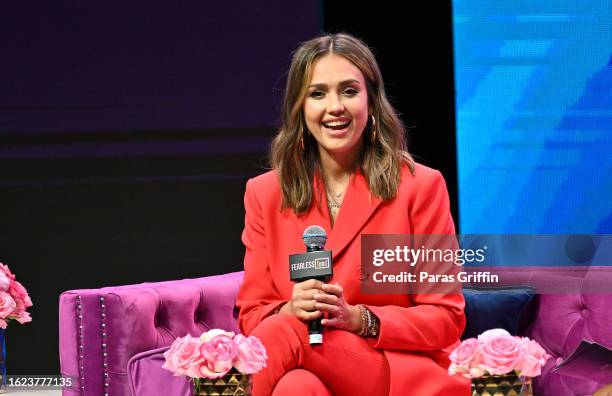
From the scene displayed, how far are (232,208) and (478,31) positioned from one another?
4.65 feet

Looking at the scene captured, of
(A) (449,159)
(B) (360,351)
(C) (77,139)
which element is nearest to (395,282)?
(B) (360,351)

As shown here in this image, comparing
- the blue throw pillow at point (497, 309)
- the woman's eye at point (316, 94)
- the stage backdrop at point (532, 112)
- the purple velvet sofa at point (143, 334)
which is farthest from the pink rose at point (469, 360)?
the stage backdrop at point (532, 112)

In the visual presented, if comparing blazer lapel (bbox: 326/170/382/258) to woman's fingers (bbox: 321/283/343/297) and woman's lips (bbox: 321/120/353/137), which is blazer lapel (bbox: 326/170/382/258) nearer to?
woman's lips (bbox: 321/120/353/137)

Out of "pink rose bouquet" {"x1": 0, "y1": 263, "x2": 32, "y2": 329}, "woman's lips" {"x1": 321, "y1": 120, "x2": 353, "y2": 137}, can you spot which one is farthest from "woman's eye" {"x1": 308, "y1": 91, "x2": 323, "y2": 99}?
"pink rose bouquet" {"x1": 0, "y1": 263, "x2": 32, "y2": 329}

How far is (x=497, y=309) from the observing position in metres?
3.15

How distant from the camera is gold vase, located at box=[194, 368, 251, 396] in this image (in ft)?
6.37

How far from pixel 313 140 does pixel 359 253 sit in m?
0.40

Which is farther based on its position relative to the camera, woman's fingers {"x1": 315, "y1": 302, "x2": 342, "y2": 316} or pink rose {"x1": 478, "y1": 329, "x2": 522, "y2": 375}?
woman's fingers {"x1": 315, "y1": 302, "x2": 342, "y2": 316}

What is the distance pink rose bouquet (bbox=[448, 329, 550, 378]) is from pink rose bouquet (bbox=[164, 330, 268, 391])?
0.40 m

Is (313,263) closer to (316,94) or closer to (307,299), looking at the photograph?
(307,299)

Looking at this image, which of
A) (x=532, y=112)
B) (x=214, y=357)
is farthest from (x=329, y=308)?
(x=532, y=112)

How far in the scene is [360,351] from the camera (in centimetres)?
236

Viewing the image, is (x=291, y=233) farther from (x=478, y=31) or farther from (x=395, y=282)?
(x=478, y=31)

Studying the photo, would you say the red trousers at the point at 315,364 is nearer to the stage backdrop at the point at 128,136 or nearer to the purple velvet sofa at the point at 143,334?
the purple velvet sofa at the point at 143,334
